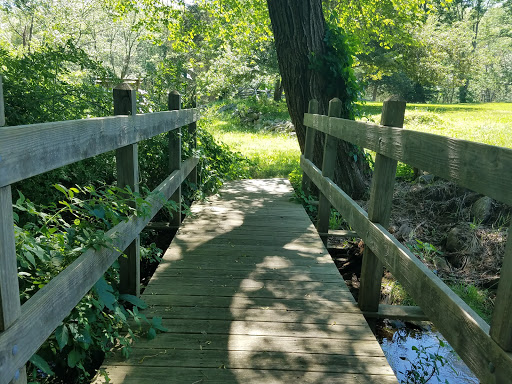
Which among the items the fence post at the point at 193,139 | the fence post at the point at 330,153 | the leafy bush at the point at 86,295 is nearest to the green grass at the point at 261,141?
the fence post at the point at 193,139

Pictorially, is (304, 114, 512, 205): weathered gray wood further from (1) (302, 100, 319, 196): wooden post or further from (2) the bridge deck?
(1) (302, 100, 319, 196): wooden post

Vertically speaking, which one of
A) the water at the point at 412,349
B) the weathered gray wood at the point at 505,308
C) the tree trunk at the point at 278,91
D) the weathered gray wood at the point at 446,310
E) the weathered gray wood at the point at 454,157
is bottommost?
the water at the point at 412,349

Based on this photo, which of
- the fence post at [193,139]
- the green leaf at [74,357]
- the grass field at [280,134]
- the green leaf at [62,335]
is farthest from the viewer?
the grass field at [280,134]

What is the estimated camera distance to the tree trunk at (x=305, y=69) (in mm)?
7160

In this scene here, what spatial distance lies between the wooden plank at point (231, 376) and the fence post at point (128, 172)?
2.97ft

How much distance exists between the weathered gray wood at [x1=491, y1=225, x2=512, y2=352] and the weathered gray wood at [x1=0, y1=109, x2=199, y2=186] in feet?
5.77

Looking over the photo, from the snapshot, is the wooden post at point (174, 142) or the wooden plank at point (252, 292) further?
the wooden post at point (174, 142)

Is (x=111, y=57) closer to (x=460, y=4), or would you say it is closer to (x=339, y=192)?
(x=460, y=4)

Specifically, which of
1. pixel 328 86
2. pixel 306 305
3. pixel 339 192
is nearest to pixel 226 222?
pixel 339 192

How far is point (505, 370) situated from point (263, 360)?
4.69 feet

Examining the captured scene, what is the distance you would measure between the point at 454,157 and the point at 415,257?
735mm

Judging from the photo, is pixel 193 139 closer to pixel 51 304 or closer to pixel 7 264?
pixel 51 304

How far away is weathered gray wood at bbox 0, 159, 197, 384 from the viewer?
1567mm

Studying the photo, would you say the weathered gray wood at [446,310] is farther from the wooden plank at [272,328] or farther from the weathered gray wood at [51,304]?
the weathered gray wood at [51,304]
